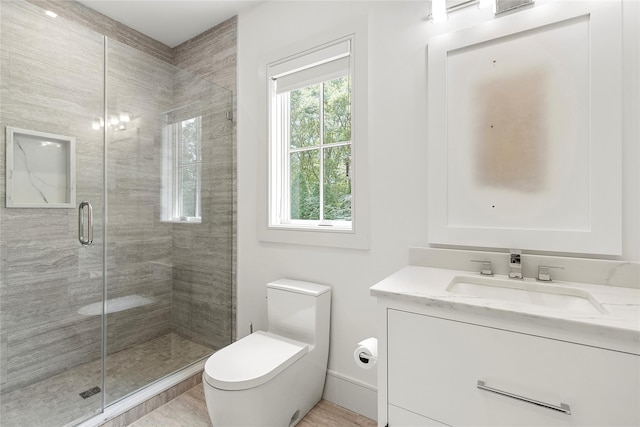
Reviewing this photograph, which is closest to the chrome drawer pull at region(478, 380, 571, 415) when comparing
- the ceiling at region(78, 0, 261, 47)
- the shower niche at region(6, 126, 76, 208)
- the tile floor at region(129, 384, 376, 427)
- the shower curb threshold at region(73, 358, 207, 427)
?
the tile floor at region(129, 384, 376, 427)

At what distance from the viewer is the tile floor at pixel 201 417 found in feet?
5.13

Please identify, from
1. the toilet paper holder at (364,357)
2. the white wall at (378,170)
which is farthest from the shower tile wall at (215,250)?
the toilet paper holder at (364,357)

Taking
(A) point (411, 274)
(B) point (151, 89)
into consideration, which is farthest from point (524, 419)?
(B) point (151, 89)

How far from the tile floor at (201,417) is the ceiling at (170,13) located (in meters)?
2.55

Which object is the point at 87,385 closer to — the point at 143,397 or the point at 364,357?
the point at 143,397

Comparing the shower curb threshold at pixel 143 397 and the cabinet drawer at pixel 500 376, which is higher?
the cabinet drawer at pixel 500 376

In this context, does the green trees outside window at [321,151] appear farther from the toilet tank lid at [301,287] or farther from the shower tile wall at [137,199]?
the shower tile wall at [137,199]

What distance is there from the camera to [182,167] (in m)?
2.02

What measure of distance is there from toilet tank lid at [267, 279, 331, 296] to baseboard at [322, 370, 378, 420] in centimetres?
49

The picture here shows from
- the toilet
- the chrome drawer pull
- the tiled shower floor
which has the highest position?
the chrome drawer pull

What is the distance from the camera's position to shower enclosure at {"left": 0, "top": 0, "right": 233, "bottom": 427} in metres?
1.54

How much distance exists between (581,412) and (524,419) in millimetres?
133

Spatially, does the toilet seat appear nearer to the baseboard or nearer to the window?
the baseboard

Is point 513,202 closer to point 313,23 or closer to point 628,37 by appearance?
point 628,37
